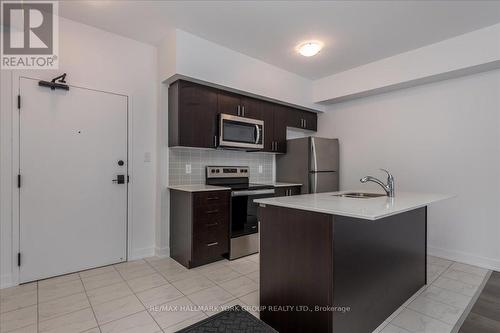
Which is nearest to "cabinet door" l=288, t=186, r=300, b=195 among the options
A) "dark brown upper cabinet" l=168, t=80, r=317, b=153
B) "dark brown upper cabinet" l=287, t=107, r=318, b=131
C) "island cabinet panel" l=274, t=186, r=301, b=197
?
"island cabinet panel" l=274, t=186, r=301, b=197

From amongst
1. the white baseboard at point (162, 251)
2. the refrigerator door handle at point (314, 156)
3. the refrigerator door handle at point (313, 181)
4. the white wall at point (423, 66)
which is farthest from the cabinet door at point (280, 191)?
the white wall at point (423, 66)

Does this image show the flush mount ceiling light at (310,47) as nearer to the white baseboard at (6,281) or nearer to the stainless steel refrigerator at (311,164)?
the stainless steel refrigerator at (311,164)

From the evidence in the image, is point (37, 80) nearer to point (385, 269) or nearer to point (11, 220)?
point (11, 220)

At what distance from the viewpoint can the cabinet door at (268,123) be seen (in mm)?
3885

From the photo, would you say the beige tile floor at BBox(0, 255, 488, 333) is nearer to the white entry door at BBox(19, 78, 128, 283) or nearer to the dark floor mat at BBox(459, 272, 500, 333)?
the dark floor mat at BBox(459, 272, 500, 333)

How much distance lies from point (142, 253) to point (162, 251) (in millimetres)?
238

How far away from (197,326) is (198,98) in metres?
2.42

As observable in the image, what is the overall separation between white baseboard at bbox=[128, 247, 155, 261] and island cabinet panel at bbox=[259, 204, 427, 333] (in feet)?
6.19

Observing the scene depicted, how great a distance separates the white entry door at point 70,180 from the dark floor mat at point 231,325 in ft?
6.24

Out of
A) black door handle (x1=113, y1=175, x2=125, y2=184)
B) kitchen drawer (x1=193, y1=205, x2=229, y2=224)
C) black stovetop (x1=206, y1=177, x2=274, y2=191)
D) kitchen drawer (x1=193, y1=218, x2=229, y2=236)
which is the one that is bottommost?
kitchen drawer (x1=193, y1=218, x2=229, y2=236)

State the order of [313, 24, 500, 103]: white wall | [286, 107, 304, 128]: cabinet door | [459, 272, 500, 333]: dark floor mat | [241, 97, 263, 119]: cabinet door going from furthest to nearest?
[286, 107, 304, 128]: cabinet door → [241, 97, 263, 119]: cabinet door → [313, 24, 500, 103]: white wall → [459, 272, 500, 333]: dark floor mat

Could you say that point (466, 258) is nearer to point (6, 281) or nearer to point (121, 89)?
point (121, 89)

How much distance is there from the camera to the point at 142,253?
3.16 m

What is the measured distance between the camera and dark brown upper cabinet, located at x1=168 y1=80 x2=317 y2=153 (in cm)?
300
